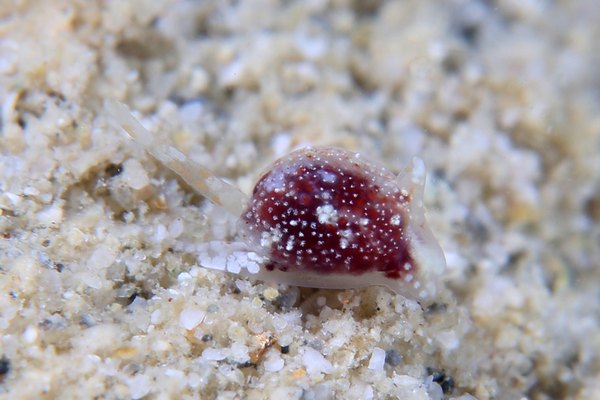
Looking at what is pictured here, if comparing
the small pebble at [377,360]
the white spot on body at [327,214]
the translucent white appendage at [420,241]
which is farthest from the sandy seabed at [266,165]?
the white spot on body at [327,214]

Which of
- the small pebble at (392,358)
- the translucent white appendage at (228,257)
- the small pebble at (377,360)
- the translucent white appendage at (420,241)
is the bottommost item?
the small pebble at (392,358)

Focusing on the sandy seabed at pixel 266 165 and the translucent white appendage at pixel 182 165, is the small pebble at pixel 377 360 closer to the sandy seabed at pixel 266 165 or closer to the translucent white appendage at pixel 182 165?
the sandy seabed at pixel 266 165

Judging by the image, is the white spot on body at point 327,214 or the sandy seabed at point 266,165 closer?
the sandy seabed at point 266,165

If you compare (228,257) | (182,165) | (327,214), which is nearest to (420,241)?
(327,214)

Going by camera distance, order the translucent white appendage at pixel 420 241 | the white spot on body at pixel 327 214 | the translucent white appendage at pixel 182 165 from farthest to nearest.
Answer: the translucent white appendage at pixel 182 165 → the translucent white appendage at pixel 420 241 → the white spot on body at pixel 327 214

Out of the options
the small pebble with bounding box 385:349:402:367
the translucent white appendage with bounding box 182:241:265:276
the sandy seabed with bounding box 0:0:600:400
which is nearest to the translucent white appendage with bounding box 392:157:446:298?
the sandy seabed with bounding box 0:0:600:400

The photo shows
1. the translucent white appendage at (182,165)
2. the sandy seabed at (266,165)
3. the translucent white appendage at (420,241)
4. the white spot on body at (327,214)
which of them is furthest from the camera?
the translucent white appendage at (182,165)

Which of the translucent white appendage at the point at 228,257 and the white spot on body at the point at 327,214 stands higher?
the white spot on body at the point at 327,214

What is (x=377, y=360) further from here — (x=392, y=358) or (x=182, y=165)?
(x=182, y=165)
